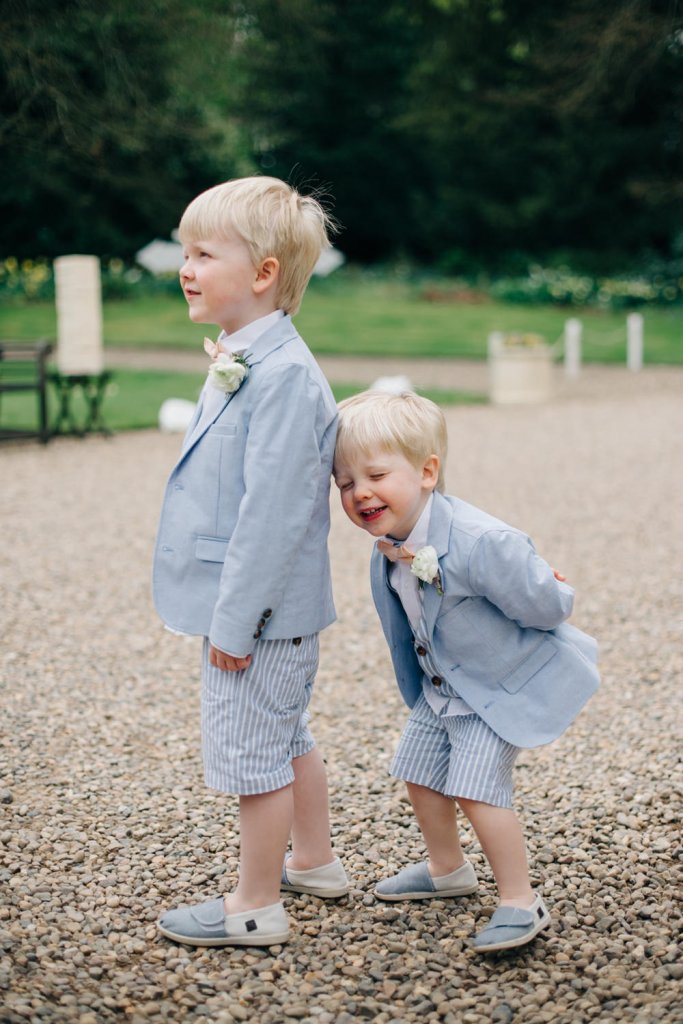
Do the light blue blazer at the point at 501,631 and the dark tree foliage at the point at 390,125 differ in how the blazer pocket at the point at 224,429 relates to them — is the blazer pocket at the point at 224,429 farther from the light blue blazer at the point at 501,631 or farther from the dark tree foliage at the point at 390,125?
the dark tree foliage at the point at 390,125

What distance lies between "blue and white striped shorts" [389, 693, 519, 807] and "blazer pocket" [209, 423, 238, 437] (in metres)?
0.76

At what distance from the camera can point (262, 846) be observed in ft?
7.96

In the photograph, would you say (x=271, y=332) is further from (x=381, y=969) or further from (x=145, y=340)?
(x=145, y=340)

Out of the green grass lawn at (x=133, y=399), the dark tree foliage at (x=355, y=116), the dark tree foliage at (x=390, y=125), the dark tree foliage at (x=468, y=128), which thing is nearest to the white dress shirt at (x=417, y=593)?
the green grass lawn at (x=133, y=399)

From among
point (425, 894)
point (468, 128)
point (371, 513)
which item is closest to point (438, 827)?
point (425, 894)

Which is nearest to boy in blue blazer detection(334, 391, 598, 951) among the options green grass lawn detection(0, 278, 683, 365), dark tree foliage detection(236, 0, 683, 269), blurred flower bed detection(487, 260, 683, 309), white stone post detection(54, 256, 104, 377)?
white stone post detection(54, 256, 104, 377)

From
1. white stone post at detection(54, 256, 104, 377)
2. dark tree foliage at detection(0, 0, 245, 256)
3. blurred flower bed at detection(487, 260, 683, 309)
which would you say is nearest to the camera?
white stone post at detection(54, 256, 104, 377)

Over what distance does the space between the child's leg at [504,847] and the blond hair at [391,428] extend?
2.42 feet

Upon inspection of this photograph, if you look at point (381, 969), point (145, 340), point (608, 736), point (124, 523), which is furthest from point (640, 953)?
point (145, 340)

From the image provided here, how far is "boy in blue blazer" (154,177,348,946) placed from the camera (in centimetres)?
228

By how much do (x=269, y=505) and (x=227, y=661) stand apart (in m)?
0.34

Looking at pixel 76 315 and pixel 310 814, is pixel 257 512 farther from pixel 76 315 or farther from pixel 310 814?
pixel 76 315

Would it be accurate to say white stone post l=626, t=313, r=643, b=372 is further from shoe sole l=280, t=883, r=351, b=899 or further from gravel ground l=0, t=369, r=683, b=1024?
shoe sole l=280, t=883, r=351, b=899

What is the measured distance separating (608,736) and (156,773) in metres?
1.45
